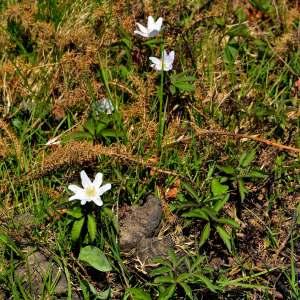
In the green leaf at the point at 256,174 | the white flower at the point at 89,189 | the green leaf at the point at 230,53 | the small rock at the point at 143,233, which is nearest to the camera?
the white flower at the point at 89,189

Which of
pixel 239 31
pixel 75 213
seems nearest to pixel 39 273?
pixel 75 213

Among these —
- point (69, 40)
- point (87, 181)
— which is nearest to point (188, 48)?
point (69, 40)

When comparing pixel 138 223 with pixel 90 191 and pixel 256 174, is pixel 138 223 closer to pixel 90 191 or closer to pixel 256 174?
pixel 90 191

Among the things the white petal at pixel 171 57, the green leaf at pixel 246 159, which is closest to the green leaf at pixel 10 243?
the green leaf at pixel 246 159

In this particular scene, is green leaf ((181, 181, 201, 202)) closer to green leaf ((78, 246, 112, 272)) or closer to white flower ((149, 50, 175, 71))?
green leaf ((78, 246, 112, 272))

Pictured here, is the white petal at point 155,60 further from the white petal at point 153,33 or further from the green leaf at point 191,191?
the green leaf at point 191,191

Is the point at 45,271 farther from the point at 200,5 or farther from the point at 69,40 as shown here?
the point at 200,5
